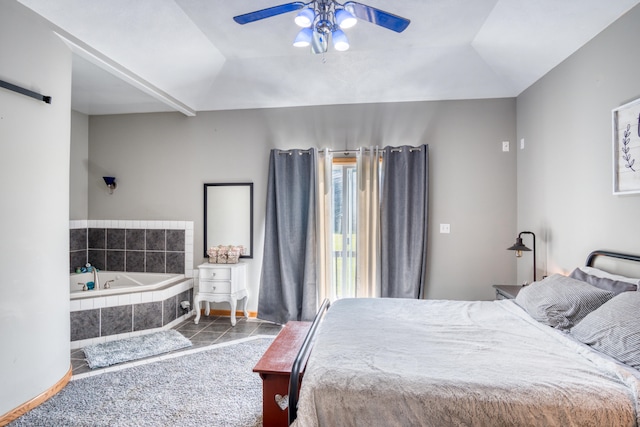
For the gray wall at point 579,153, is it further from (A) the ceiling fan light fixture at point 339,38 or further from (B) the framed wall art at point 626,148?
(A) the ceiling fan light fixture at point 339,38

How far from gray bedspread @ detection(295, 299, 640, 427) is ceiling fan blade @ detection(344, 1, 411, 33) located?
70.0 inches

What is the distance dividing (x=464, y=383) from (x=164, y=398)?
2036 millimetres

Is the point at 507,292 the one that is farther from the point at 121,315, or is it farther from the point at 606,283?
the point at 121,315

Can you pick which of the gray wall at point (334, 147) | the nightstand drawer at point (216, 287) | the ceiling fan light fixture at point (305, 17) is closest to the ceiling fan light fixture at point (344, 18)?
the ceiling fan light fixture at point (305, 17)

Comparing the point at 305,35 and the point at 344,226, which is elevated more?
the point at 305,35

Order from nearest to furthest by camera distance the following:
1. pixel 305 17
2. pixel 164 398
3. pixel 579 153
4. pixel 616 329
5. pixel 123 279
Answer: pixel 616 329
pixel 305 17
pixel 164 398
pixel 579 153
pixel 123 279

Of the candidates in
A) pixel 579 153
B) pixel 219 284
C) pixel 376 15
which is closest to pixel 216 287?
pixel 219 284

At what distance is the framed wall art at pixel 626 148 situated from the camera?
212cm

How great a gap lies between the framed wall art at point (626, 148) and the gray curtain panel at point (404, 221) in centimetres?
168

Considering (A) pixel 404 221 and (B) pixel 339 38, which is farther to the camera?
(A) pixel 404 221

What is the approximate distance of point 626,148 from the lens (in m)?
2.21

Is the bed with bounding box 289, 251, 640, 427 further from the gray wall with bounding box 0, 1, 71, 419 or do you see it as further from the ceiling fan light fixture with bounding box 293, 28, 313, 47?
the gray wall with bounding box 0, 1, 71, 419

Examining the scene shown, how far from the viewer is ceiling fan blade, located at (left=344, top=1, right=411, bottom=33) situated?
1.89 metres

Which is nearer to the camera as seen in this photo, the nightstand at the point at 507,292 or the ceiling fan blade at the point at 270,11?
the ceiling fan blade at the point at 270,11
